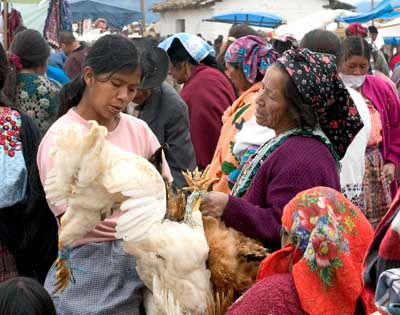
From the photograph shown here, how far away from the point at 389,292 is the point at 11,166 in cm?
229

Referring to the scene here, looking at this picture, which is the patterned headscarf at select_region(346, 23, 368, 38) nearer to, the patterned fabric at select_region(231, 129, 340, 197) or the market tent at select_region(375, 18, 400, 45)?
the patterned fabric at select_region(231, 129, 340, 197)

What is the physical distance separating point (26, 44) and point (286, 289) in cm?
397

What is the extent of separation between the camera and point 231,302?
3.10 m

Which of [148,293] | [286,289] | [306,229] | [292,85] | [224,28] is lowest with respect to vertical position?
[224,28]

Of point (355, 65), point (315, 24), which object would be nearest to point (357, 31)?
point (355, 65)

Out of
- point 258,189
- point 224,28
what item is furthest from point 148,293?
point 224,28

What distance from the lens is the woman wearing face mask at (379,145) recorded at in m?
5.34

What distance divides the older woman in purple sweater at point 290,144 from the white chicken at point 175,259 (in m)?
0.19

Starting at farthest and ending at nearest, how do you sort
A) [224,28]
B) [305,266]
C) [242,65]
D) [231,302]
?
[224,28] < [242,65] < [231,302] < [305,266]

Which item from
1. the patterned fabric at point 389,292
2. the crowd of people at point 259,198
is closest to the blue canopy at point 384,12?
the crowd of people at point 259,198

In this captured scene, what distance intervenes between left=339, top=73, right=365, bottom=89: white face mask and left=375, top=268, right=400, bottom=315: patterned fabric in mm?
3698

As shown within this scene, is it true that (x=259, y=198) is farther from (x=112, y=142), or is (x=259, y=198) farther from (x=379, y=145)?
(x=379, y=145)

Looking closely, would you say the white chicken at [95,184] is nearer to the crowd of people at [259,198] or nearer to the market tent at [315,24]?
the crowd of people at [259,198]

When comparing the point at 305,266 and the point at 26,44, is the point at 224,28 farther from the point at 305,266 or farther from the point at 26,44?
the point at 305,266
